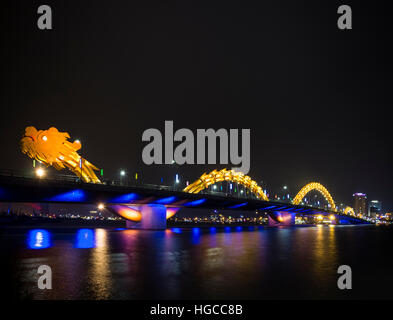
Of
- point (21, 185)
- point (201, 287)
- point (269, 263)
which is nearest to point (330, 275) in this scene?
point (269, 263)

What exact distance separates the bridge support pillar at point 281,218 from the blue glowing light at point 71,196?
8720 centimetres

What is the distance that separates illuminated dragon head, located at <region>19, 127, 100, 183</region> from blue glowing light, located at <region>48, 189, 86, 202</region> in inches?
135

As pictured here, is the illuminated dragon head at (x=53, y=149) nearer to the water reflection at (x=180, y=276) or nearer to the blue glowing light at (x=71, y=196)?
the blue glowing light at (x=71, y=196)

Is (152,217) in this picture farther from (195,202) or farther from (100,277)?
(100,277)

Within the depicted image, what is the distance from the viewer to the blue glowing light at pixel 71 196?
2052 inches

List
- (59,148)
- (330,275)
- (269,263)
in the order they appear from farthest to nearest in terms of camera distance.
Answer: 1. (59,148)
2. (269,263)
3. (330,275)

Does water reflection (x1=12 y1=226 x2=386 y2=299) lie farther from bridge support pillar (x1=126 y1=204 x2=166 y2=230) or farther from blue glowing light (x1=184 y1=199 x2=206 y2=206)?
blue glowing light (x1=184 y1=199 x2=206 y2=206)

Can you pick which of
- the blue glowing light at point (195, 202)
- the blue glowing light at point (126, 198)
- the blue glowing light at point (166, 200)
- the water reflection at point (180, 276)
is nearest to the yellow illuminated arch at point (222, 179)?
the blue glowing light at point (195, 202)

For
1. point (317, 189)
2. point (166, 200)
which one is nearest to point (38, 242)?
point (166, 200)

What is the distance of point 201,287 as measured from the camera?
604 inches

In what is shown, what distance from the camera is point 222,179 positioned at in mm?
109812
